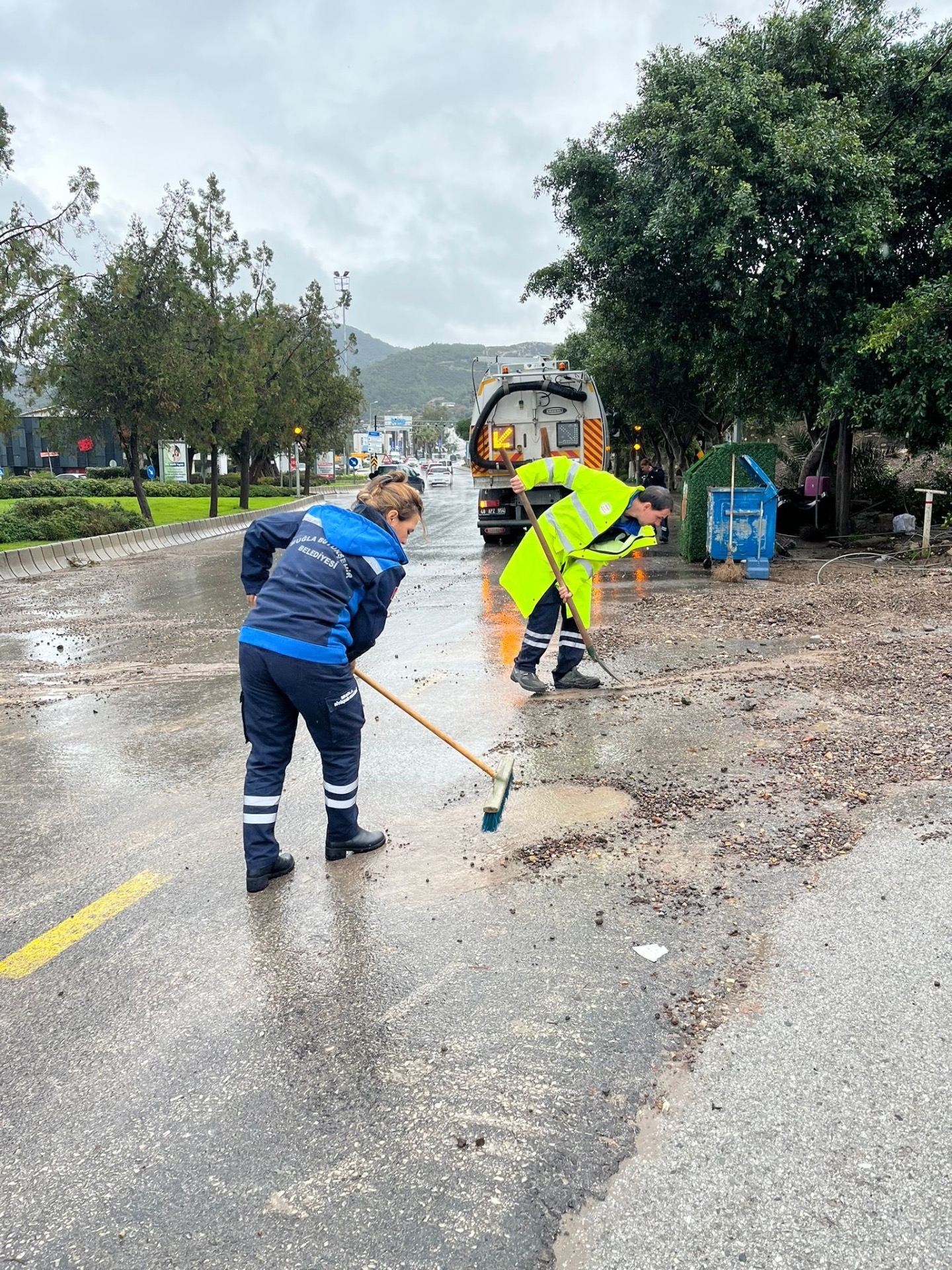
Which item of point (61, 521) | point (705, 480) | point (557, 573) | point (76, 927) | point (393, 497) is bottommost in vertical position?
point (76, 927)

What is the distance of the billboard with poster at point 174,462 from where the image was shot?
1975 inches

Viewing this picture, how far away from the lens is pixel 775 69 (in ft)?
46.5

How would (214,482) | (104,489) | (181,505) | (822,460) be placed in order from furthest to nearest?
(104,489), (181,505), (214,482), (822,460)

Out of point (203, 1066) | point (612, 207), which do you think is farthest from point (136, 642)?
point (612, 207)

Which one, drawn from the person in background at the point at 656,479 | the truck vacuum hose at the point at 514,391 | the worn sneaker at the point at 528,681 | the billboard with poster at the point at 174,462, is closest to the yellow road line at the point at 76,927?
the worn sneaker at the point at 528,681

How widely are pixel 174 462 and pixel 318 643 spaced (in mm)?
50767

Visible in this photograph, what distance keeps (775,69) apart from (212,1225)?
1643 centimetres

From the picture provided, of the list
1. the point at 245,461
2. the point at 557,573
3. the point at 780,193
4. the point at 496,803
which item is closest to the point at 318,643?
the point at 496,803

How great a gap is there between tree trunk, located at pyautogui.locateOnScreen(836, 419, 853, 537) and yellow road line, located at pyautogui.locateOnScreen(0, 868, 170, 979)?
14771 mm

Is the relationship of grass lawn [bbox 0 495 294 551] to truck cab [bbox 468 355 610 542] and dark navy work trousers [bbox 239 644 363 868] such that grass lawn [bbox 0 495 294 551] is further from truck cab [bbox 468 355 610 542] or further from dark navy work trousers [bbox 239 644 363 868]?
dark navy work trousers [bbox 239 644 363 868]

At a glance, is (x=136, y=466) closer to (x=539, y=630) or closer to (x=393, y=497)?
(x=539, y=630)

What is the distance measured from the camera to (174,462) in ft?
167

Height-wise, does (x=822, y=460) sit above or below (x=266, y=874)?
above

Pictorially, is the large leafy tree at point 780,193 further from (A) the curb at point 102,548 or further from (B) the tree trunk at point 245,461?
(B) the tree trunk at point 245,461
